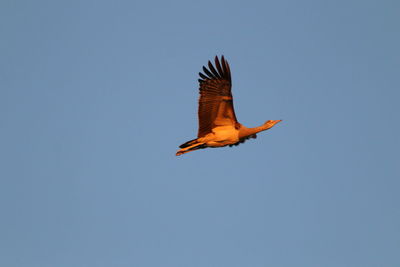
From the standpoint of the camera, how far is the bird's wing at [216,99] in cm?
2331

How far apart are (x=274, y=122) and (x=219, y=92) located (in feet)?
9.71

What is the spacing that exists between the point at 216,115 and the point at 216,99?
0.66 metres

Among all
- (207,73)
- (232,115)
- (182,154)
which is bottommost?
(182,154)

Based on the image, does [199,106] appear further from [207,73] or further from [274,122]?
[274,122]

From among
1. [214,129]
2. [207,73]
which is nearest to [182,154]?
[214,129]

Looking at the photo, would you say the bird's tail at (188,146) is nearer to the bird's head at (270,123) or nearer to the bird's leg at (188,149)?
the bird's leg at (188,149)

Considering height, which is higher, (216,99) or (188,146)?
(216,99)

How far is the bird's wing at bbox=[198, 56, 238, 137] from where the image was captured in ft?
76.5

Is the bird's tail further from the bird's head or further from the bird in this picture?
the bird's head

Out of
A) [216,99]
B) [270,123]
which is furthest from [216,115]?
[270,123]

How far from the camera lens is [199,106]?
78.0ft

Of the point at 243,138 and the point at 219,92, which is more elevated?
the point at 219,92

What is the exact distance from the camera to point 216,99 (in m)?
23.6

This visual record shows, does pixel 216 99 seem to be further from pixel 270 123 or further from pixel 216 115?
pixel 270 123
